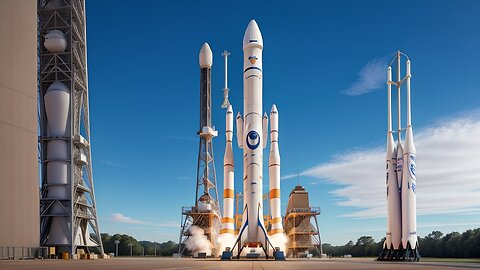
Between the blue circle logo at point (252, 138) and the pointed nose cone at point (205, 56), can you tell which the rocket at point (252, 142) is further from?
the pointed nose cone at point (205, 56)

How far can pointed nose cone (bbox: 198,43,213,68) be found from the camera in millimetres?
86062

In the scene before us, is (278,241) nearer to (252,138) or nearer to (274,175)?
(274,175)

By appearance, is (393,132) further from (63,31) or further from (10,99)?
(63,31)

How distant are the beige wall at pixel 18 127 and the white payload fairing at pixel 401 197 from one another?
3478 centimetres

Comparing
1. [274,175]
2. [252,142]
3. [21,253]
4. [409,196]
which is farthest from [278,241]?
[21,253]

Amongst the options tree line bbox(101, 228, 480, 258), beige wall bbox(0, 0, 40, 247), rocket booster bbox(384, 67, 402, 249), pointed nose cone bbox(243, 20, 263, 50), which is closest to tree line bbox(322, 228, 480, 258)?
tree line bbox(101, 228, 480, 258)

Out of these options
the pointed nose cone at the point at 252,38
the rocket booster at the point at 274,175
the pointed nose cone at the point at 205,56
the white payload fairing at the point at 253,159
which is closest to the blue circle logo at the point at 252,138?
the white payload fairing at the point at 253,159

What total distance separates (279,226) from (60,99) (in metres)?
31.4

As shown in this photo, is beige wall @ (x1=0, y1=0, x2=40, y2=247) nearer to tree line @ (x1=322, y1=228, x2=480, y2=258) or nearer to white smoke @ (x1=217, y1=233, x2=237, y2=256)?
white smoke @ (x1=217, y1=233, x2=237, y2=256)

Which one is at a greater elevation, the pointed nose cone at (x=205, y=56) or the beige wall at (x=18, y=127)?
the pointed nose cone at (x=205, y=56)

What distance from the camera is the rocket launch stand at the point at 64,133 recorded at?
208 ft

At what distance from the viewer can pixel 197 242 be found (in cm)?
7694

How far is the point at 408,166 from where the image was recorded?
1839 inches

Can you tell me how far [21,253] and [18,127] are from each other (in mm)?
12146
